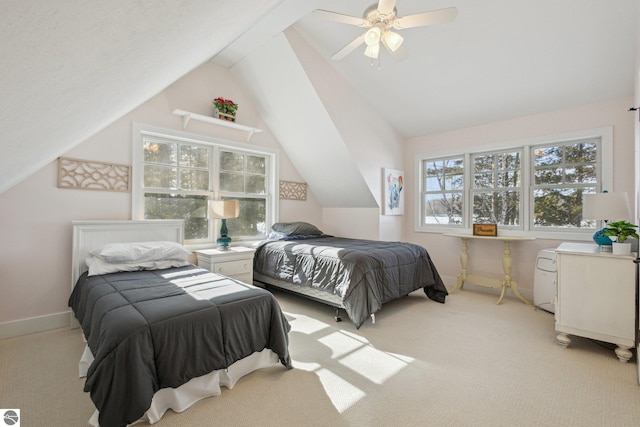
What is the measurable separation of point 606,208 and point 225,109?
4070 millimetres

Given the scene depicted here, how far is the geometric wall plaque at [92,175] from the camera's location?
289cm

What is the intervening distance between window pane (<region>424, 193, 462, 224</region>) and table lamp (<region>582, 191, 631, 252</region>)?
2091mm

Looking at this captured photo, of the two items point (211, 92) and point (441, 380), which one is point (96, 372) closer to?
point (441, 380)

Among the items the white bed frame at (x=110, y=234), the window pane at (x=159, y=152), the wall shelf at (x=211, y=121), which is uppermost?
the wall shelf at (x=211, y=121)

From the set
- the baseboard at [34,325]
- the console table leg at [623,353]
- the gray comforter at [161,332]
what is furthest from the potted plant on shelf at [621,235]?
the baseboard at [34,325]

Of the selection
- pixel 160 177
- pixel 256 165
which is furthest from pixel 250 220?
pixel 160 177

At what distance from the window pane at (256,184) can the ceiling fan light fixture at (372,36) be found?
2675mm

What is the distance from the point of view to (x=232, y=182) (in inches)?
170

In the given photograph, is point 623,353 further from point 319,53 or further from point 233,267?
point 319,53

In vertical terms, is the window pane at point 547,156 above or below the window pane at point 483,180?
above

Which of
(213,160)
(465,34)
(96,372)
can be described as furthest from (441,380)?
(213,160)

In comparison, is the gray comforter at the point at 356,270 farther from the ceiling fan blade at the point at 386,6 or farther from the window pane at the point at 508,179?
the ceiling fan blade at the point at 386,6

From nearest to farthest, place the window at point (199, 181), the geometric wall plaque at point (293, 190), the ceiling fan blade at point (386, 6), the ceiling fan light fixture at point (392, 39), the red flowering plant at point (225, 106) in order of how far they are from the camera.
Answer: the ceiling fan blade at point (386, 6), the ceiling fan light fixture at point (392, 39), the window at point (199, 181), the red flowering plant at point (225, 106), the geometric wall plaque at point (293, 190)

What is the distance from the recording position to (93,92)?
1259 millimetres
